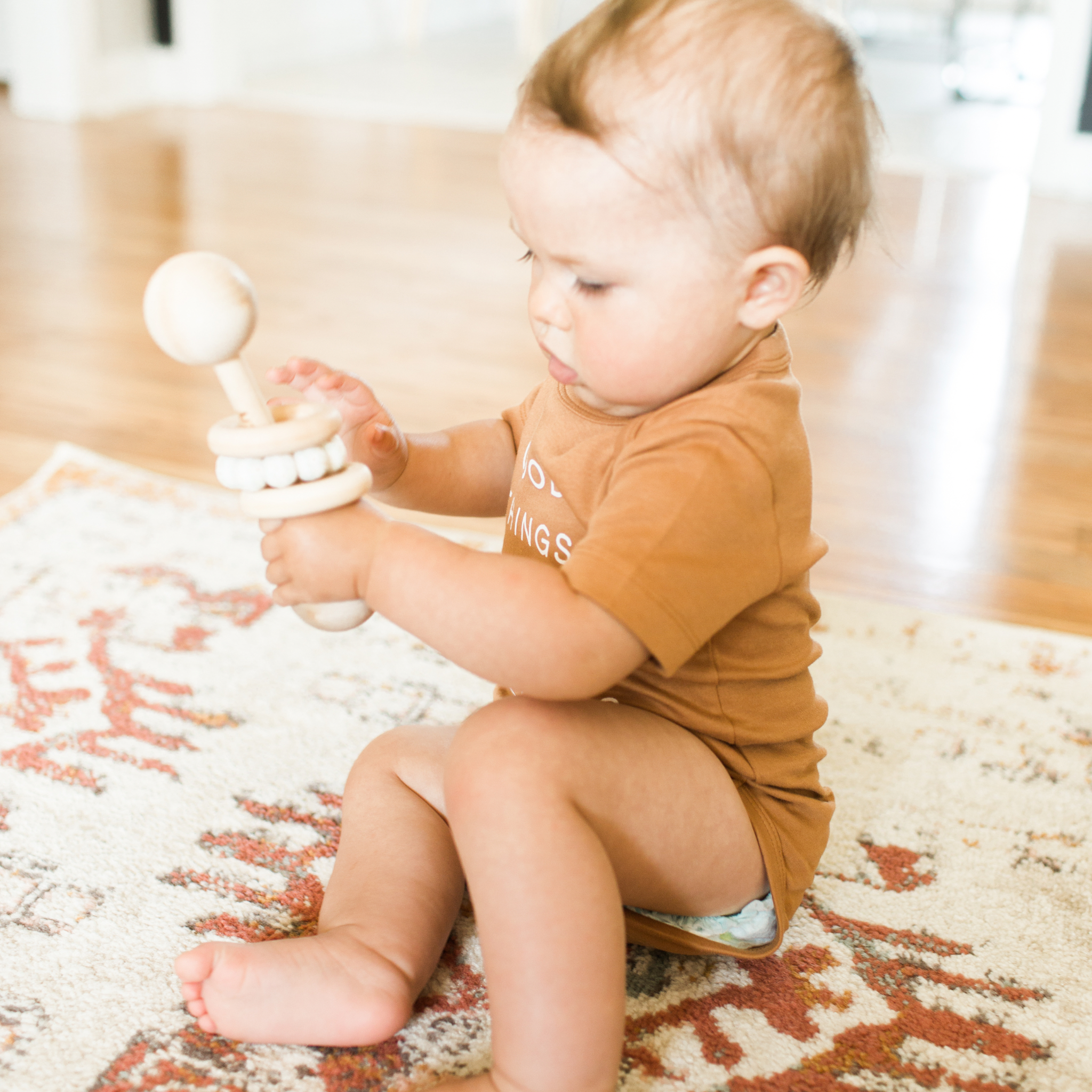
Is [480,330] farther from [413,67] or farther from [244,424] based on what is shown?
[413,67]

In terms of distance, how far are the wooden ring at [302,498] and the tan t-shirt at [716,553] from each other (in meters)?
0.10

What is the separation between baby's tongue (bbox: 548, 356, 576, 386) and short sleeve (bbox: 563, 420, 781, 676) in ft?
0.18

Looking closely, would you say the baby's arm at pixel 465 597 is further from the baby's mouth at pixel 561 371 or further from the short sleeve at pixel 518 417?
the short sleeve at pixel 518 417

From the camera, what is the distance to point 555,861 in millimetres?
530

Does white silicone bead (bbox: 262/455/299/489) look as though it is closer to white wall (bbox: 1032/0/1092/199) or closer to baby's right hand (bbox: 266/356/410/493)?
baby's right hand (bbox: 266/356/410/493)

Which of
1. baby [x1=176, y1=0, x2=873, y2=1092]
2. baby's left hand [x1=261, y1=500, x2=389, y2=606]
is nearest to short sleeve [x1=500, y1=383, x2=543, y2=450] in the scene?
baby [x1=176, y1=0, x2=873, y2=1092]

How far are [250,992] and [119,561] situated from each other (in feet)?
1.84

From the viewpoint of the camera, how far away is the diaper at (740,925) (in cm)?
65

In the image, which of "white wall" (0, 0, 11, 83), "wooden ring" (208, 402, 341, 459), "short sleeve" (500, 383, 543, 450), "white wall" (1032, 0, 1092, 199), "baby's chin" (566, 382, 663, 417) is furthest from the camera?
"white wall" (0, 0, 11, 83)

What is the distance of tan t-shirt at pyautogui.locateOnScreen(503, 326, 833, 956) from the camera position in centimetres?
53

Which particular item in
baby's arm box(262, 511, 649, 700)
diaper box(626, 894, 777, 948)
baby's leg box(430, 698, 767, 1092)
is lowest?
diaper box(626, 894, 777, 948)

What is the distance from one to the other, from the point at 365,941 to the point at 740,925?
195mm

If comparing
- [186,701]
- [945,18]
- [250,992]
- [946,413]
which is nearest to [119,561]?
[186,701]

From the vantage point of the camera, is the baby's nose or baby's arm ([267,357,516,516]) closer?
the baby's nose
